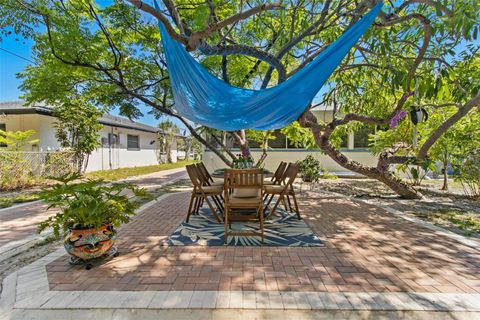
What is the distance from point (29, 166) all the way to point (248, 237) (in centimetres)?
809

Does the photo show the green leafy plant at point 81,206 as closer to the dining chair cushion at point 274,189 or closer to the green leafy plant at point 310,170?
the dining chair cushion at point 274,189

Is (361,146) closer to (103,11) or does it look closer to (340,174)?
(340,174)

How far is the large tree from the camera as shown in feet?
12.4

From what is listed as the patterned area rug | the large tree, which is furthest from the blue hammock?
the patterned area rug

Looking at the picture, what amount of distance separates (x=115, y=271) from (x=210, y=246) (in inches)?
42.5

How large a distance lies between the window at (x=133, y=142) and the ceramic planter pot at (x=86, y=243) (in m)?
16.1

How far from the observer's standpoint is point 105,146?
14328 mm

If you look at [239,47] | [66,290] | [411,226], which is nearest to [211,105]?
[239,47]

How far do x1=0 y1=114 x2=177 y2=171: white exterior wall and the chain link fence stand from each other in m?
1.65

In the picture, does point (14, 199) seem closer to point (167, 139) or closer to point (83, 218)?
point (83, 218)

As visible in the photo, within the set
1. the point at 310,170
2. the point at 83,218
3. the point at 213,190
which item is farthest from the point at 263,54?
the point at 310,170

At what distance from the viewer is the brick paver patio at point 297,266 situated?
88.5 inches

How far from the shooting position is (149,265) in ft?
8.68

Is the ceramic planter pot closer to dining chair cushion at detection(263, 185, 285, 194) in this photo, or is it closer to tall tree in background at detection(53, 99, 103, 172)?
dining chair cushion at detection(263, 185, 285, 194)
